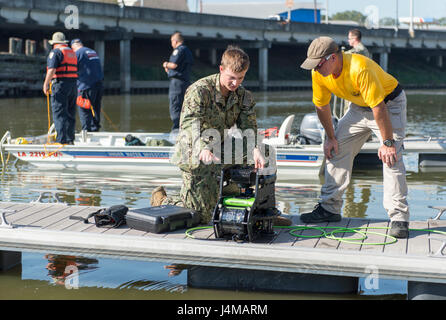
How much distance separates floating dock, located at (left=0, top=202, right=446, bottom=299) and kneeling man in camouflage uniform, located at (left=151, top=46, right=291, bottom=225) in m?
0.37

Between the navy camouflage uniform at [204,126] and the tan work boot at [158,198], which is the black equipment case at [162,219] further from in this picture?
the tan work boot at [158,198]

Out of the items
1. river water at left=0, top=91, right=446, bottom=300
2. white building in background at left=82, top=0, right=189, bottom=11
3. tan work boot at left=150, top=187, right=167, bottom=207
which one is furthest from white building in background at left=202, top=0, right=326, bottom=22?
Result: tan work boot at left=150, top=187, right=167, bottom=207

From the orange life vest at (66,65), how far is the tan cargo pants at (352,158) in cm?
665

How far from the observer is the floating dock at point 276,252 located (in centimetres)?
492

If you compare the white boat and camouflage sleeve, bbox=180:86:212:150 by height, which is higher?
camouflage sleeve, bbox=180:86:212:150

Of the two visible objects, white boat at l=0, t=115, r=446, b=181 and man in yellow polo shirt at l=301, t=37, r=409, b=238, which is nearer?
man in yellow polo shirt at l=301, t=37, r=409, b=238

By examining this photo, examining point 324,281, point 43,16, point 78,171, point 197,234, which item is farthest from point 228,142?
point 43,16

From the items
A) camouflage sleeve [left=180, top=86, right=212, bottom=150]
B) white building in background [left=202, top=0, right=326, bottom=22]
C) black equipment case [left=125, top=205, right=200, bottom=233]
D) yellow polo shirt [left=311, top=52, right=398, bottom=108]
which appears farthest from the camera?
white building in background [left=202, top=0, right=326, bottom=22]

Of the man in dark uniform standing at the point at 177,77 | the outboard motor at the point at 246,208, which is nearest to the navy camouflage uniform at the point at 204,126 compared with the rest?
the outboard motor at the point at 246,208

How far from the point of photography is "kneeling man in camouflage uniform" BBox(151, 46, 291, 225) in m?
5.58

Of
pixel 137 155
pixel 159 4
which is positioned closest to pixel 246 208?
pixel 137 155

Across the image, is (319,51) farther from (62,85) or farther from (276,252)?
(62,85)

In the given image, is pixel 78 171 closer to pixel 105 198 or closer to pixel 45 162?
pixel 45 162

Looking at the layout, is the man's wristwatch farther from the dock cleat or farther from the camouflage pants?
the camouflage pants
